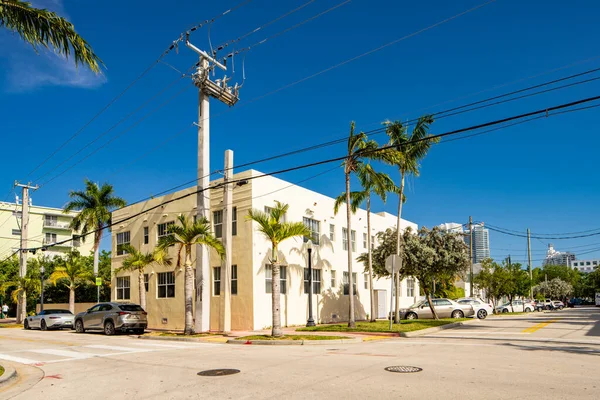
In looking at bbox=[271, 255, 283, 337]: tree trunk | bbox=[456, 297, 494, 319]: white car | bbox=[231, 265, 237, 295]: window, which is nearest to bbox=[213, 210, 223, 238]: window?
bbox=[231, 265, 237, 295]: window

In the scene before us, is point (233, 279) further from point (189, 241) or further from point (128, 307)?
point (128, 307)

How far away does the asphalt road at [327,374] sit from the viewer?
828cm

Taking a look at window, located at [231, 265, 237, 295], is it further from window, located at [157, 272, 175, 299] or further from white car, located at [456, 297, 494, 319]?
white car, located at [456, 297, 494, 319]

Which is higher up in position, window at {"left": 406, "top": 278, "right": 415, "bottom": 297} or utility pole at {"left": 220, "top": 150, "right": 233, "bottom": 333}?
utility pole at {"left": 220, "top": 150, "right": 233, "bottom": 333}

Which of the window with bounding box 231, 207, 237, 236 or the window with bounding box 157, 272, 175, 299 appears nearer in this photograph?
the window with bounding box 231, 207, 237, 236

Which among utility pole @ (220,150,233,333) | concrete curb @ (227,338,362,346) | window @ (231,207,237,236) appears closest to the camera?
concrete curb @ (227,338,362,346)

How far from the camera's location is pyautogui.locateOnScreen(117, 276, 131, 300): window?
34384 mm

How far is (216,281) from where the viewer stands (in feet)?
90.8

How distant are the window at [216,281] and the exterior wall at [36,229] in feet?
170

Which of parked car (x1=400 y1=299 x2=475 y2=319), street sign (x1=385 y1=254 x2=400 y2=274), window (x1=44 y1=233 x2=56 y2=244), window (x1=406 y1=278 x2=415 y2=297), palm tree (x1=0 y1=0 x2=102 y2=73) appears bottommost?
parked car (x1=400 y1=299 x2=475 y2=319)

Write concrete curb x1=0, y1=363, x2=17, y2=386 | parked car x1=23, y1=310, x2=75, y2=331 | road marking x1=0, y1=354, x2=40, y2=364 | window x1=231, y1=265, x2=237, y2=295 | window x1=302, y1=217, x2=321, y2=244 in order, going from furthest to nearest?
1. parked car x1=23, y1=310, x2=75, y2=331
2. window x1=302, y1=217, x2=321, y2=244
3. window x1=231, y1=265, x2=237, y2=295
4. road marking x1=0, y1=354, x2=40, y2=364
5. concrete curb x1=0, y1=363, x2=17, y2=386

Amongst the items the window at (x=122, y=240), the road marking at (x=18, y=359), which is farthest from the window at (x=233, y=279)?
the road marking at (x=18, y=359)

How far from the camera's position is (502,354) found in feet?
42.1

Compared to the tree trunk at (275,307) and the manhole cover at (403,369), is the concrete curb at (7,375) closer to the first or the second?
the manhole cover at (403,369)
